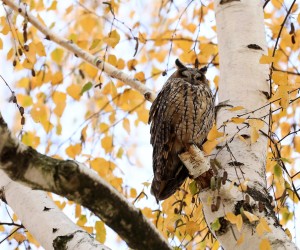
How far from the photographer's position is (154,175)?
82.2 inches

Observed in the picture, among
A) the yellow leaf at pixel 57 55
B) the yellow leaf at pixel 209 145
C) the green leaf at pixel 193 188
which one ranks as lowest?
the green leaf at pixel 193 188

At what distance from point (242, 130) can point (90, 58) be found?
81cm

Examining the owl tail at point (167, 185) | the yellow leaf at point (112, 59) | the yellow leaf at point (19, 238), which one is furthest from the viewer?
the yellow leaf at point (112, 59)

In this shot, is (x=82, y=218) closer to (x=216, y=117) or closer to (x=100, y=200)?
(x=216, y=117)

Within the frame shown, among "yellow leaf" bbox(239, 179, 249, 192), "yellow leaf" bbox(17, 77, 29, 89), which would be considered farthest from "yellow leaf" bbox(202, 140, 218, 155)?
"yellow leaf" bbox(17, 77, 29, 89)

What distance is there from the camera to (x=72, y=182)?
3.56ft

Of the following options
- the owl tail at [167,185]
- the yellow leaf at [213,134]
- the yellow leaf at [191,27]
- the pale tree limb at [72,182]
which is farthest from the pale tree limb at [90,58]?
the pale tree limb at [72,182]

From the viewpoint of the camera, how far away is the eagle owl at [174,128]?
6.76 feet

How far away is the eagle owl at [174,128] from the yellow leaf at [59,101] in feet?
2.25

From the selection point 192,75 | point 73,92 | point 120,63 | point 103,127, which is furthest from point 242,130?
point 103,127

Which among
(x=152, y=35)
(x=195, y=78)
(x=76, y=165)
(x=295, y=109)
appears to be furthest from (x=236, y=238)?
(x=152, y=35)

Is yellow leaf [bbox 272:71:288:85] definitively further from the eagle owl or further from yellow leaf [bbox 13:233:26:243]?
yellow leaf [bbox 13:233:26:243]

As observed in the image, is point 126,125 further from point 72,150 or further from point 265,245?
point 265,245

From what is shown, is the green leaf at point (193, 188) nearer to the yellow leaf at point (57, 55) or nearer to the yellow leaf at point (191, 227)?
the yellow leaf at point (191, 227)
